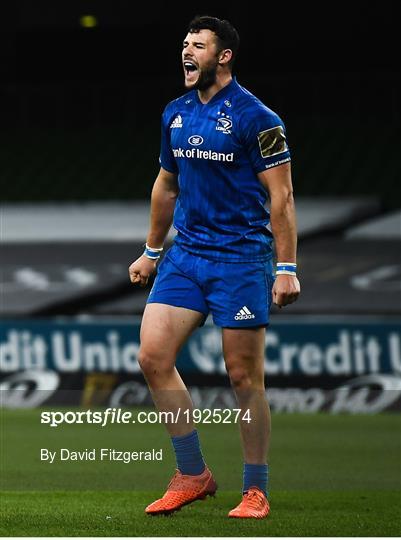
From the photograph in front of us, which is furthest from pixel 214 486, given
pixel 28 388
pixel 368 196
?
pixel 368 196

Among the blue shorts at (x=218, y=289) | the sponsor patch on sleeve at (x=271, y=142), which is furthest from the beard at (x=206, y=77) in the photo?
the blue shorts at (x=218, y=289)

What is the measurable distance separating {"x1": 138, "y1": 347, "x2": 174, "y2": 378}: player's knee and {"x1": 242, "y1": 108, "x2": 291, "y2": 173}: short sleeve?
2.61 feet

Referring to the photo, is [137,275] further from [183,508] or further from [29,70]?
[29,70]

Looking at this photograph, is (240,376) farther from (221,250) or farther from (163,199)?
(163,199)

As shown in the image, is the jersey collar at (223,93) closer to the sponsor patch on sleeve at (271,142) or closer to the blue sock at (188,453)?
the sponsor patch on sleeve at (271,142)

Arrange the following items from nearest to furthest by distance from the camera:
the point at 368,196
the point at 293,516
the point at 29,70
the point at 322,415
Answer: the point at 293,516 → the point at 322,415 → the point at 368,196 → the point at 29,70

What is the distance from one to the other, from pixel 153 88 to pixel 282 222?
53.7 ft

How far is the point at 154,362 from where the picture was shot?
5164 mm

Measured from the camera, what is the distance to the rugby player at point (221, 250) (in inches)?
203

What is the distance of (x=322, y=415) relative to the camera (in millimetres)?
11336

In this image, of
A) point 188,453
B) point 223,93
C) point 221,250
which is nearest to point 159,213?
point 221,250

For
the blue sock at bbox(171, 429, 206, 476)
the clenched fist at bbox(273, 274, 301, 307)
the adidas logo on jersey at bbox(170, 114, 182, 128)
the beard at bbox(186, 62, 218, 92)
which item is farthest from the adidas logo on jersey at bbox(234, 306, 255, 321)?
the beard at bbox(186, 62, 218, 92)

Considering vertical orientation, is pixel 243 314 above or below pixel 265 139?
below

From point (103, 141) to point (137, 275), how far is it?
54.4ft
